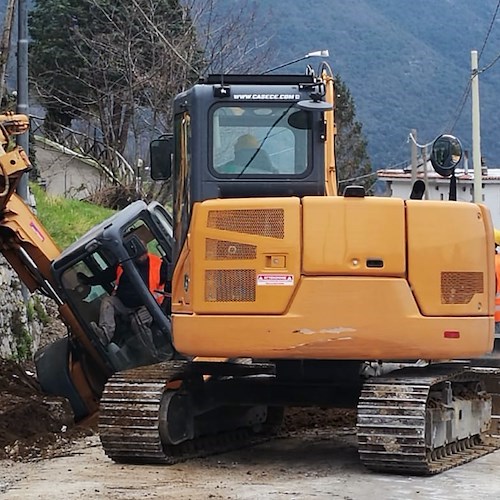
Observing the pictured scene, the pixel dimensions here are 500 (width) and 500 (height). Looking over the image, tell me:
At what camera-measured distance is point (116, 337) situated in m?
13.2

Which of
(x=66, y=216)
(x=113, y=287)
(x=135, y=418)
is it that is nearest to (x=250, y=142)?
(x=135, y=418)

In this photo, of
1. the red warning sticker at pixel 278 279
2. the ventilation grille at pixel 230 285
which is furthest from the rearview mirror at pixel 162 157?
the red warning sticker at pixel 278 279

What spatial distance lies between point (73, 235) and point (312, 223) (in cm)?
1503

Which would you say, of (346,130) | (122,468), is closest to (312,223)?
(122,468)

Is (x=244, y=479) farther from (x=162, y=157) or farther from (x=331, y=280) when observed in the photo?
(x=162, y=157)

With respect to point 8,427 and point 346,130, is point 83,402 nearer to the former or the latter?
point 8,427

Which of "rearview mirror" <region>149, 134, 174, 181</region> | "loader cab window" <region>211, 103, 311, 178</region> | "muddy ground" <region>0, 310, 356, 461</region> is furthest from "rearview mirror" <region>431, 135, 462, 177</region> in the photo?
"muddy ground" <region>0, 310, 356, 461</region>

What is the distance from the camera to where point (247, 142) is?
1038 cm

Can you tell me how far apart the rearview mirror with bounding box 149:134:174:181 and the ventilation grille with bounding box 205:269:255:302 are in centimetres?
132

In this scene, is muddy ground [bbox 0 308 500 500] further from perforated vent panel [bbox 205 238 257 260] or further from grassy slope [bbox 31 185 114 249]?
grassy slope [bbox 31 185 114 249]

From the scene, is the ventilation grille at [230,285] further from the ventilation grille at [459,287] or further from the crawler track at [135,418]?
the ventilation grille at [459,287]

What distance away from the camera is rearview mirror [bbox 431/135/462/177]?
10070mm

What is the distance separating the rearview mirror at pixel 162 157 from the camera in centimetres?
1092

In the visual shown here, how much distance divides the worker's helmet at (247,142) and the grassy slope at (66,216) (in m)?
12.0
